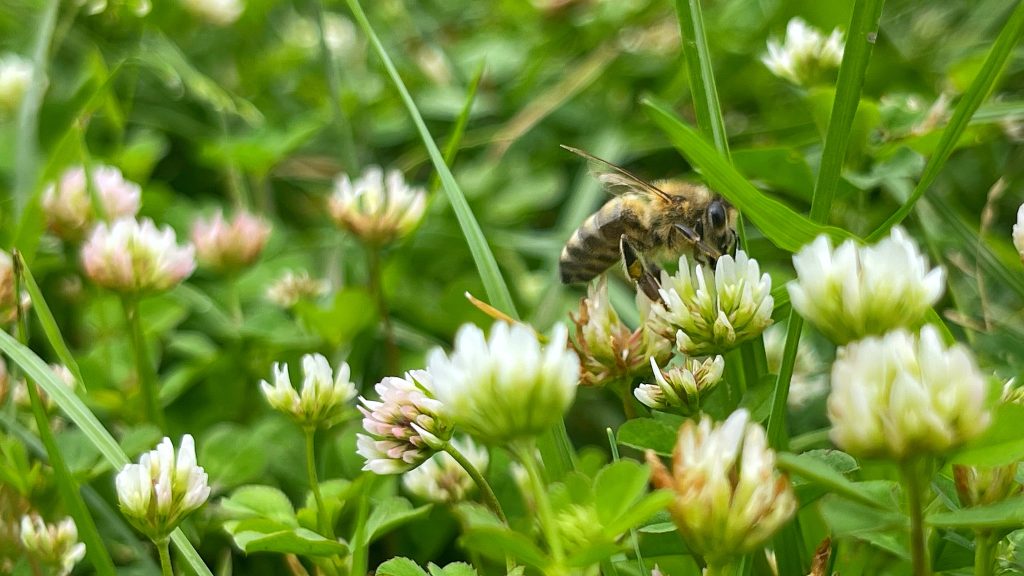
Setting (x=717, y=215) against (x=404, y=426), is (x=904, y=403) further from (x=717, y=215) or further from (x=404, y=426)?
(x=717, y=215)

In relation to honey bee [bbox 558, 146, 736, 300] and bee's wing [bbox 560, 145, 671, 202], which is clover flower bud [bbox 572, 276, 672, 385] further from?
bee's wing [bbox 560, 145, 671, 202]

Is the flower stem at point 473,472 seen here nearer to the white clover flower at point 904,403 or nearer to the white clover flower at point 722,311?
the white clover flower at point 722,311

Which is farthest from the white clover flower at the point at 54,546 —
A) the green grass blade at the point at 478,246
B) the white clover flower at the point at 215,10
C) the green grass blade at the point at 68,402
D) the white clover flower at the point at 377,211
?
the white clover flower at the point at 215,10

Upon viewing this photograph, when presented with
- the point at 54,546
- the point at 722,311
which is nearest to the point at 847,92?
the point at 722,311

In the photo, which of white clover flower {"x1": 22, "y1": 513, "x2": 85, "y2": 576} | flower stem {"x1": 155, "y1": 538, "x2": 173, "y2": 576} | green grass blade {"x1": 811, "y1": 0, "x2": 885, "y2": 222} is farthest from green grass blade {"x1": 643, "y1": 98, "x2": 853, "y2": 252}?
white clover flower {"x1": 22, "y1": 513, "x2": 85, "y2": 576}

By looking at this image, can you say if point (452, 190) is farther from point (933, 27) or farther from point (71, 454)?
point (933, 27)
